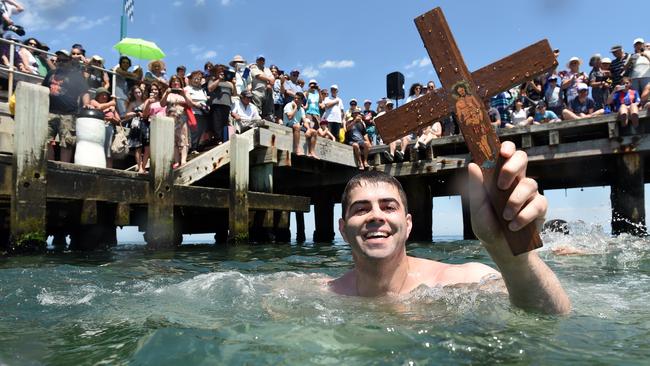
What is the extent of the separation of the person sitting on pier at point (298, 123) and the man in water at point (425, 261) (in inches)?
328

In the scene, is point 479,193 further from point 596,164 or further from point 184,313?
point 596,164

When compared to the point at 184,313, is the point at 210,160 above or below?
above

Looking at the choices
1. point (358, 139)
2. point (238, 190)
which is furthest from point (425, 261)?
point (358, 139)

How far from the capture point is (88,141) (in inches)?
340

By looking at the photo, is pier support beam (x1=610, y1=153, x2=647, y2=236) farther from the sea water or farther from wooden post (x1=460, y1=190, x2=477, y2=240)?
the sea water

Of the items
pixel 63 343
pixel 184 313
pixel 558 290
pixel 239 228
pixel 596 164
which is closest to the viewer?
pixel 558 290

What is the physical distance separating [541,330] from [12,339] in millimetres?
2811

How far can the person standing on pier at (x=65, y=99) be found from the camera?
8.79m

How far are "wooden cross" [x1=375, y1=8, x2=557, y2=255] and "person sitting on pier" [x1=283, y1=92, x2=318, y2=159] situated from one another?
368 inches

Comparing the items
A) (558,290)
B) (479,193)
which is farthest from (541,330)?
(479,193)

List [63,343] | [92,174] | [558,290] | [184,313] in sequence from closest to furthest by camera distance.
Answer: [558,290] → [63,343] → [184,313] → [92,174]

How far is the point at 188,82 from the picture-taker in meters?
11.3

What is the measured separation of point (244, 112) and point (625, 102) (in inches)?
340

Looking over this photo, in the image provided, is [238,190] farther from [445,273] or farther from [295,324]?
[295,324]
